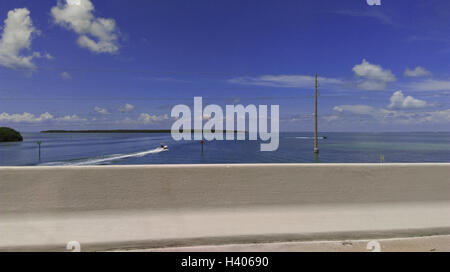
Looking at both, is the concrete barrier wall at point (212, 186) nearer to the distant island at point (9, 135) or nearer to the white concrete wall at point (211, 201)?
the white concrete wall at point (211, 201)

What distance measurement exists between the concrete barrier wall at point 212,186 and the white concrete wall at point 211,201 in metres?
0.01

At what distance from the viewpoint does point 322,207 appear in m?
4.61

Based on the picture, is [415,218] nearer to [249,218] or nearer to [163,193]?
[249,218]

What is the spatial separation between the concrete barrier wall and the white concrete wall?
1cm

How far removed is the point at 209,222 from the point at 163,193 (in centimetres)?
82

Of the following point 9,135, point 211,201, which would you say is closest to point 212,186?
point 211,201

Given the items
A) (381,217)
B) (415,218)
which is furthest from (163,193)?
(415,218)

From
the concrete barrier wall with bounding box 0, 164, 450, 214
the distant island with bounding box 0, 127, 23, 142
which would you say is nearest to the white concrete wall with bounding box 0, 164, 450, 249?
the concrete barrier wall with bounding box 0, 164, 450, 214

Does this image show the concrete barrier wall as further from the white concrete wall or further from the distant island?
the distant island

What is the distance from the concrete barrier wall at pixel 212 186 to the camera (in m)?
4.18

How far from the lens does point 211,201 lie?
14.6 ft

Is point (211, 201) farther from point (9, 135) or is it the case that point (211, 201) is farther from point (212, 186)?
point (9, 135)

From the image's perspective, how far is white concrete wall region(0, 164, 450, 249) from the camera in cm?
413

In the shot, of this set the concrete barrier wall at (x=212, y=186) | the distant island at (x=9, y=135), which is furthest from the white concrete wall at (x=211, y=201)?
the distant island at (x=9, y=135)
